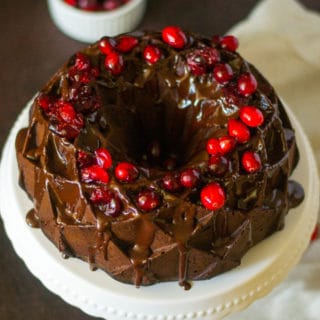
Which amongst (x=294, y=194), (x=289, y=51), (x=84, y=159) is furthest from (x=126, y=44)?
(x=289, y=51)

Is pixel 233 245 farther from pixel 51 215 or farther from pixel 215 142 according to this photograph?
pixel 51 215

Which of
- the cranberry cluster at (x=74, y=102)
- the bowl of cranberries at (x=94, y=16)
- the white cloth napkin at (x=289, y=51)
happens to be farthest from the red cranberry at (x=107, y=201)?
the bowl of cranberries at (x=94, y=16)

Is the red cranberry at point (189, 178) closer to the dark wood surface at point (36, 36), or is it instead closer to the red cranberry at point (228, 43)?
the red cranberry at point (228, 43)

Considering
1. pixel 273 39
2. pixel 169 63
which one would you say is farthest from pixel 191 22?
pixel 169 63

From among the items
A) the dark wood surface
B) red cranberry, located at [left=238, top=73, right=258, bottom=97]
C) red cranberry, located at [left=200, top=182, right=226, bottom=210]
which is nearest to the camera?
red cranberry, located at [left=200, top=182, right=226, bottom=210]

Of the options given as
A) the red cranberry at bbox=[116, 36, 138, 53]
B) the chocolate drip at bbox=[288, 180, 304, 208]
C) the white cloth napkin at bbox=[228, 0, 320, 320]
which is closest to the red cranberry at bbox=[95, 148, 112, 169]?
the red cranberry at bbox=[116, 36, 138, 53]

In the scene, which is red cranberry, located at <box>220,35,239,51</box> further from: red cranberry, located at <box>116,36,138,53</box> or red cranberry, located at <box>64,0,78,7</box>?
red cranberry, located at <box>64,0,78,7</box>

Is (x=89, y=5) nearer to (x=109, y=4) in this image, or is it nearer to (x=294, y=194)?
(x=109, y=4)
